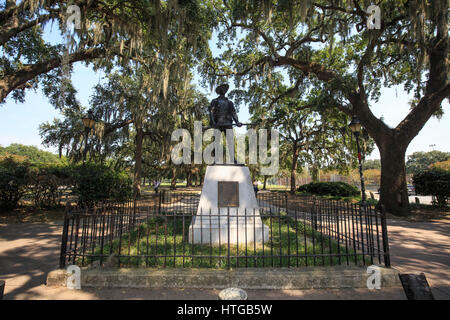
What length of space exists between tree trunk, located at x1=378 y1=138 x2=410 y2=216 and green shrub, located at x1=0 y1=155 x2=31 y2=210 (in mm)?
18670

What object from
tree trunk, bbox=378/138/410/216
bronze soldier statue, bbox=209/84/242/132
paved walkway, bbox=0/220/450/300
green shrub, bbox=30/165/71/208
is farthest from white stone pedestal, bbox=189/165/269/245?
tree trunk, bbox=378/138/410/216

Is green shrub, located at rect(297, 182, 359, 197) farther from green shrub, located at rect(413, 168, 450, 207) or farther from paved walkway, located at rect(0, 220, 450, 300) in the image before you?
paved walkway, located at rect(0, 220, 450, 300)

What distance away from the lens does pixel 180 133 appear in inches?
879

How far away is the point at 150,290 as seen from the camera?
354 cm

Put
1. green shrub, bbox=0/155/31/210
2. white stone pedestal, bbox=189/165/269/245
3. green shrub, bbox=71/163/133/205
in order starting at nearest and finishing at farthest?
white stone pedestal, bbox=189/165/269/245 < green shrub, bbox=0/155/31/210 < green shrub, bbox=71/163/133/205

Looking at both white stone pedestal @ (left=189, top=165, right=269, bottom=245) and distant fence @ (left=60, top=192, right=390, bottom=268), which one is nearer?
distant fence @ (left=60, top=192, right=390, bottom=268)

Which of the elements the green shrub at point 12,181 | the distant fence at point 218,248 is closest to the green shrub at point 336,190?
the distant fence at point 218,248

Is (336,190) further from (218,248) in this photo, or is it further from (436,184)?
(218,248)

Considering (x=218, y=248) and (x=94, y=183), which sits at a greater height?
(x=94, y=183)

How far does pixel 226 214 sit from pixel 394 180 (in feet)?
35.9

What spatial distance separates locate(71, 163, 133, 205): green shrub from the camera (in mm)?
11711

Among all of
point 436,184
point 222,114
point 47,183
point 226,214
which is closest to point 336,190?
point 436,184

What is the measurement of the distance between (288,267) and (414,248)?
459cm
